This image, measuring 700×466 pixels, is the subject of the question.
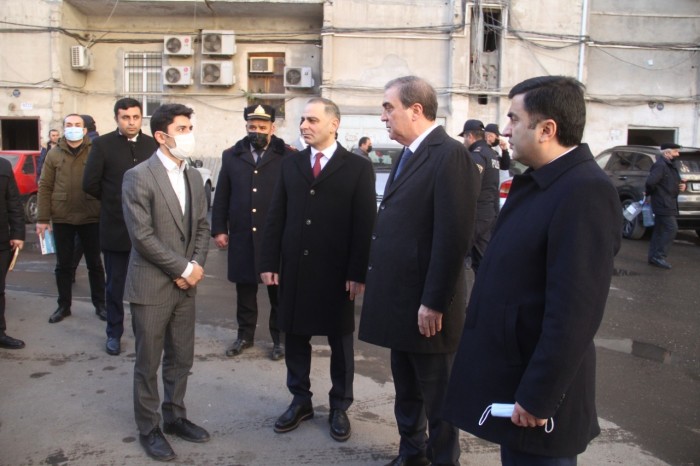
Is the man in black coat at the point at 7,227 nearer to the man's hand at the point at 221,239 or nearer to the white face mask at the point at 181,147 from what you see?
the man's hand at the point at 221,239

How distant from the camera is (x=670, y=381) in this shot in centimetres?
521

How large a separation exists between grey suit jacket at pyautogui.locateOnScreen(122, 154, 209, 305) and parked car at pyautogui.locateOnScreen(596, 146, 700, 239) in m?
9.86

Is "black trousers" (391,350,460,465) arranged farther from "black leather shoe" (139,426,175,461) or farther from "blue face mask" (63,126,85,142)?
"blue face mask" (63,126,85,142)

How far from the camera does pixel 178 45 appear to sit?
19.2 meters

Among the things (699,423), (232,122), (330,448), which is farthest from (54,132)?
(699,423)

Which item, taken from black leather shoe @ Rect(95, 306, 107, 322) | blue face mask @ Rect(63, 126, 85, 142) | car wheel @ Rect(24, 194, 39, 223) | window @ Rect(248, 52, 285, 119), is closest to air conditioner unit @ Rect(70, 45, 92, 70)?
window @ Rect(248, 52, 285, 119)

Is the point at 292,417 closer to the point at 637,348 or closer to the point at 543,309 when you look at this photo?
the point at 543,309

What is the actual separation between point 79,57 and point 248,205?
16214 millimetres

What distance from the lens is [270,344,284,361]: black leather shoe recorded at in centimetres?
533

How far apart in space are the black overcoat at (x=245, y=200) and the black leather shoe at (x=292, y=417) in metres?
1.50

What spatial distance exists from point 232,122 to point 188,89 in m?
1.75

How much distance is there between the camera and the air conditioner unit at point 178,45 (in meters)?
19.2

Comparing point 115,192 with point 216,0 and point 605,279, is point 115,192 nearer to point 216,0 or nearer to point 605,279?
point 605,279

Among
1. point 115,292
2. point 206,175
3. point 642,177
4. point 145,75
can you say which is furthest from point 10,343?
point 145,75
